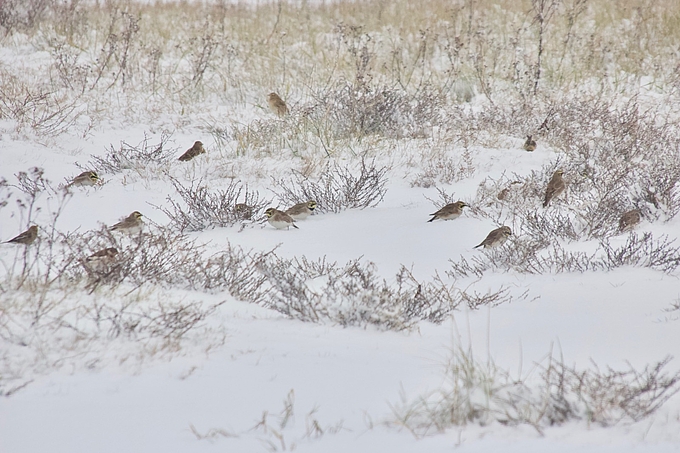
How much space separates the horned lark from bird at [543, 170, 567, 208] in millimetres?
3139

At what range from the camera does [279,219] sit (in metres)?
Answer: 6.92

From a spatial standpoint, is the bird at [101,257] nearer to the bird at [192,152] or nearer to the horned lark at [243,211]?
the horned lark at [243,211]

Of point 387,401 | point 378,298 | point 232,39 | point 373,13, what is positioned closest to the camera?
point 387,401

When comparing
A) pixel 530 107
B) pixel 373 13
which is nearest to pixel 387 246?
pixel 530 107

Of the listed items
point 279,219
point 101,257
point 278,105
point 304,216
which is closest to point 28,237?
point 101,257

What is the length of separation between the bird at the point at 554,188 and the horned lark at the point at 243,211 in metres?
3.14

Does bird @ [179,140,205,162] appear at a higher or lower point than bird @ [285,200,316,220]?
higher

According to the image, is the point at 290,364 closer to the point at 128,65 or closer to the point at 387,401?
the point at 387,401

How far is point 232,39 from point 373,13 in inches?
172

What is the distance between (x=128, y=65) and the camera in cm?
1294

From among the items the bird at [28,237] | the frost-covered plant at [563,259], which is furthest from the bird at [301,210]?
the bird at [28,237]

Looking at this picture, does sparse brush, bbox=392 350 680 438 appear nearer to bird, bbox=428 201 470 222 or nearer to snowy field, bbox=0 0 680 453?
snowy field, bbox=0 0 680 453

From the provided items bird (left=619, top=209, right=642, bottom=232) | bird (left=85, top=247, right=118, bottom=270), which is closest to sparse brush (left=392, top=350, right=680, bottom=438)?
bird (left=85, top=247, right=118, bottom=270)

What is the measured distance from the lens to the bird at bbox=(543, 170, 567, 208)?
7.19 m
